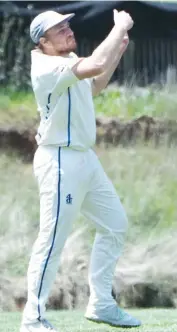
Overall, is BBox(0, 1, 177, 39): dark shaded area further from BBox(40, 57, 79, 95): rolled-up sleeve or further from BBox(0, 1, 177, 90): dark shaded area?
BBox(40, 57, 79, 95): rolled-up sleeve

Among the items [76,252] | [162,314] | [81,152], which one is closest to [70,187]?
[81,152]

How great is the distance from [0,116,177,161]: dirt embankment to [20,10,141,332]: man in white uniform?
16.8 feet

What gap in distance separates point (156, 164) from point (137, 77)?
1139 mm

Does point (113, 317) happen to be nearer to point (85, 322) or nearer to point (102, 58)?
point (85, 322)

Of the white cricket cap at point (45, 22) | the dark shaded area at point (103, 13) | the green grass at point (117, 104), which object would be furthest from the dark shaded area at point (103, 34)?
the white cricket cap at point (45, 22)

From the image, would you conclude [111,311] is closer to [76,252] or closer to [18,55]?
[76,252]

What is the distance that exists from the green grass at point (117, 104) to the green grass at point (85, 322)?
3.60 metres

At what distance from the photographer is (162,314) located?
7.45 metres

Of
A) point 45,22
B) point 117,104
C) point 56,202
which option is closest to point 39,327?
point 56,202

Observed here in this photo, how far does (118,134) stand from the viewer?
1129 cm

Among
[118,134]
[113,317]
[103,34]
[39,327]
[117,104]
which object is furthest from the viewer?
[103,34]

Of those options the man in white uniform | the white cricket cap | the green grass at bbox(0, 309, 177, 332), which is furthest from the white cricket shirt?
the green grass at bbox(0, 309, 177, 332)

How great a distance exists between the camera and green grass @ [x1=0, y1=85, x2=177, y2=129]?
11.3m

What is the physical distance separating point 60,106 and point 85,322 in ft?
5.20
